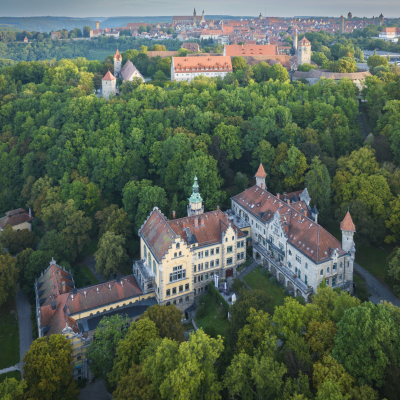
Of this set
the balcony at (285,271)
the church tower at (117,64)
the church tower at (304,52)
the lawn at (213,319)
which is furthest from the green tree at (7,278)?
the church tower at (304,52)

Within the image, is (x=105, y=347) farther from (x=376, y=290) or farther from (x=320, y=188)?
(x=320, y=188)

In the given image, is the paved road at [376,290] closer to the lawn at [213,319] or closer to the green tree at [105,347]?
the lawn at [213,319]

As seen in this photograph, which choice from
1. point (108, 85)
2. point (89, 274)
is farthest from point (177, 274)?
point (108, 85)

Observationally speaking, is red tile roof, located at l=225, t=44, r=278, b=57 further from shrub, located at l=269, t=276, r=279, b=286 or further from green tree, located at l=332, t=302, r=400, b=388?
green tree, located at l=332, t=302, r=400, b=388

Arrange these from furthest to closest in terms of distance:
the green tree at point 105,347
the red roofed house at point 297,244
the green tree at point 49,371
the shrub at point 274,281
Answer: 1. the shrub at point 274,281
2. the red roofed house at point 297,244
3. the green tree at point 105,347
4. the green tree at point 49,371

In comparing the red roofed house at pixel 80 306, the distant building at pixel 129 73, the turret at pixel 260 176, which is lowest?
the red roofed house at pixel 80 306

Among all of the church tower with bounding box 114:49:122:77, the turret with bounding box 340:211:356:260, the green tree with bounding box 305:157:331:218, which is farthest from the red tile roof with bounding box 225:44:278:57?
the turret with bounding box 340:211:356:260
